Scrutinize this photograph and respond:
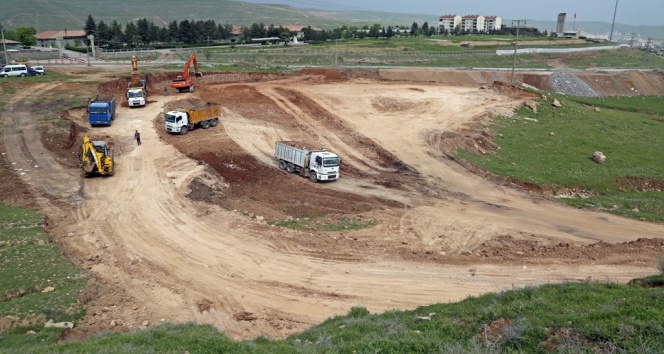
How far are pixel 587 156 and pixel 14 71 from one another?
71.7 metres

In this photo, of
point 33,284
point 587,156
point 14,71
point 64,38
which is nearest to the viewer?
point 33,284

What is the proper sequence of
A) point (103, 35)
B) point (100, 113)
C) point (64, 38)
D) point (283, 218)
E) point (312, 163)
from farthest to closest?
point (64, 38) → point (103, 35) → point (100, 113) → point (312, 163) → point (283, 218)

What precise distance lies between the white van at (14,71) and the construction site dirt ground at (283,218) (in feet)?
52.6

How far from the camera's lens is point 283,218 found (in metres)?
30.1

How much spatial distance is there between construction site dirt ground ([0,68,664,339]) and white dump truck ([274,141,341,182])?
843 mm

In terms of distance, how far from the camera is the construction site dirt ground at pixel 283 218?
21.2 meters

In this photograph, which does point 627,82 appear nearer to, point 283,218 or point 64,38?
point 283,218

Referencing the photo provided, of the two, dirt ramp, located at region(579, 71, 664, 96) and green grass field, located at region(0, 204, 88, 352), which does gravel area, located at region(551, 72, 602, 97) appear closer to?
dirt ramp, located at region(579, 71, 664, 96)

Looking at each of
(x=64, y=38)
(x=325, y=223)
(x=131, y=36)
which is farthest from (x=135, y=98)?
A: (x=64, y=38)

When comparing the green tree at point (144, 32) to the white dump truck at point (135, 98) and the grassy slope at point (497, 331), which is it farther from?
the grassy slope at point (497, 331)

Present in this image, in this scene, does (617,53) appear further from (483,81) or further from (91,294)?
(91,294)

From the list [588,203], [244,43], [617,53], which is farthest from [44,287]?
[617,53]

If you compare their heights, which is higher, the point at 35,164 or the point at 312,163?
the point at 312,163

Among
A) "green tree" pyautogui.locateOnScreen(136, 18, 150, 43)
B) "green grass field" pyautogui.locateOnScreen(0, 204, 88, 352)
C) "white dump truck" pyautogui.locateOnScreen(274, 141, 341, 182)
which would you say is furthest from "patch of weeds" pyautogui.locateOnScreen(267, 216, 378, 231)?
"green tree" pyautogui.locateOnScreen(136, 18, 150, 43)
